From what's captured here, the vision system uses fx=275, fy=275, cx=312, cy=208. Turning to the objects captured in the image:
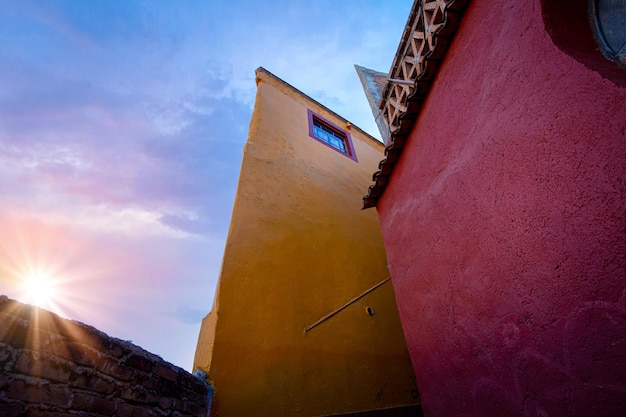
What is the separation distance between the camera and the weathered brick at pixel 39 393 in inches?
47.4

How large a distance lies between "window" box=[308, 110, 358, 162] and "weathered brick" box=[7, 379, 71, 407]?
7.00 m

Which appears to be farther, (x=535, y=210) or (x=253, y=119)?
(x=253, y=119)

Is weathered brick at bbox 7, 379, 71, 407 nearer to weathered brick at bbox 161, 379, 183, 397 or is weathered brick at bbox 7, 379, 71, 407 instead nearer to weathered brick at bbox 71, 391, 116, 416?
weathered brick at bbox 71, 391, 116, 416

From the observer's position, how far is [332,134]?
28.3 feet

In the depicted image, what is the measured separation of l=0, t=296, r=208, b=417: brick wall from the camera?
4.03 ft

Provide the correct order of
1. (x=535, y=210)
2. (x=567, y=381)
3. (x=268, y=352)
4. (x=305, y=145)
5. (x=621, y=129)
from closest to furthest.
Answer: (x=621, y=129)
(x=567, y=381)
(x=535, y=210)
(x=268, y=352)
(x=305, y=145)

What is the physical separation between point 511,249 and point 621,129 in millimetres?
827

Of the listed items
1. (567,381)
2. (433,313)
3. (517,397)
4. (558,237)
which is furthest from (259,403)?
(558,237)

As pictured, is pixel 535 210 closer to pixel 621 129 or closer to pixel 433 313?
pixel 621 129

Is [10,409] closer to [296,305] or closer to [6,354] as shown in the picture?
[6,354]

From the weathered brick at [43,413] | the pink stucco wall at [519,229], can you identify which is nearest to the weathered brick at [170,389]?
the weathered brick at [43,413]

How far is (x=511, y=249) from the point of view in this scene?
5.71 feet

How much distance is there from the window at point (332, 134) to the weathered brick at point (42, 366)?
6.93 meters

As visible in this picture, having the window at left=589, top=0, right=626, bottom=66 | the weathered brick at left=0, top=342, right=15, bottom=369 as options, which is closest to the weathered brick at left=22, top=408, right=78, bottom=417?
the weathered brick at left=0, top=342, right=15, bottom=369
